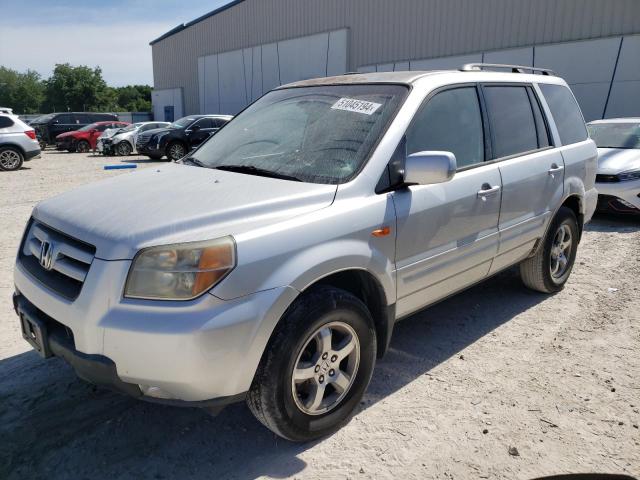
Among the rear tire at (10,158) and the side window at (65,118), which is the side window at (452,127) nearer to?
the rear tire at (10,158)

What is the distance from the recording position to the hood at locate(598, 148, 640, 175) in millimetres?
7664

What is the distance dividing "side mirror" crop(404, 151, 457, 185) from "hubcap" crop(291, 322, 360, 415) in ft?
2.83

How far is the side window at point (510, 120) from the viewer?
12.2 ft

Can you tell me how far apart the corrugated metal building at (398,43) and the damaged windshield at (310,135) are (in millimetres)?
13212

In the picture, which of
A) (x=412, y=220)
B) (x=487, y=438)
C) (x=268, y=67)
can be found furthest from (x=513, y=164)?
(x=268, y=67)

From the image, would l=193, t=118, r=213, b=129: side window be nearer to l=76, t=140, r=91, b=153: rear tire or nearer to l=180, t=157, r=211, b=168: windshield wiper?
l=76, t=140, r=91, b=153: rear tire

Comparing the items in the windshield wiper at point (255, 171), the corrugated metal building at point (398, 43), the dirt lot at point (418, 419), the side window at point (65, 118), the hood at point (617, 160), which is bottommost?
the dirt lot at point (418, 419)

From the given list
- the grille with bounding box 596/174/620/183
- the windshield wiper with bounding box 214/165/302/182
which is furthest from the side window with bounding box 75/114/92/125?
the windshield wiper with bounding box 214/165/302/182

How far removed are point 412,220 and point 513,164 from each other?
1.27 meters

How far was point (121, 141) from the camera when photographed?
21.8 metres

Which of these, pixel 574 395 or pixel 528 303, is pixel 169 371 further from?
pixel 528 303

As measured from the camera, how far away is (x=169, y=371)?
6.96 feet

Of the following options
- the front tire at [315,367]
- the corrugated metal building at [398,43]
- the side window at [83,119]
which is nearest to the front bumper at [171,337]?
the front tire at [315,367]

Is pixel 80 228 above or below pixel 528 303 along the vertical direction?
above
